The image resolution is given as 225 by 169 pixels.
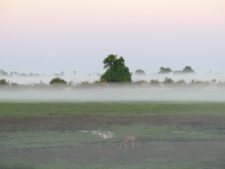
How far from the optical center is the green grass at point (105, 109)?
22.3m

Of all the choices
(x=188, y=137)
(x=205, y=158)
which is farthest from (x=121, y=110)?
(x=205, y=158)

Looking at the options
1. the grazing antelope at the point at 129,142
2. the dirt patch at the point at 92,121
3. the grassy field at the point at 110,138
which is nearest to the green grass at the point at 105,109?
the grassy field at the point at 110,138

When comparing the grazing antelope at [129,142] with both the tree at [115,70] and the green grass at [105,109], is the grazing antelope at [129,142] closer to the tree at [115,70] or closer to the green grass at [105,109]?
the green grass at [105,109]

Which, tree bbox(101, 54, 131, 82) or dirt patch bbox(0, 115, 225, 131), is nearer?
dirt patch bbox(0, 115, 225, 131)

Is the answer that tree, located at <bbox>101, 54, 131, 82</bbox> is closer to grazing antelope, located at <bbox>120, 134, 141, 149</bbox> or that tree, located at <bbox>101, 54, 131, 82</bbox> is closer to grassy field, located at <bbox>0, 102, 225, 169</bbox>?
grassy field, located at <bbox>0, 102, 225, 169</bbox>

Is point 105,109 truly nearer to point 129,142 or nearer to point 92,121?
point 92,121

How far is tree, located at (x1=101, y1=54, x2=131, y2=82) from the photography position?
28391mm

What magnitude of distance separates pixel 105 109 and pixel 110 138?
787cm

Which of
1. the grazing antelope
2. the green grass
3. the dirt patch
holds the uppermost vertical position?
the green grass

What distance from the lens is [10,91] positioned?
30234mm

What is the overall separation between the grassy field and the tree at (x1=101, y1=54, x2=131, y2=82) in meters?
3.88

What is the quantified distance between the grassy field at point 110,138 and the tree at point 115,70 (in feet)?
12.7

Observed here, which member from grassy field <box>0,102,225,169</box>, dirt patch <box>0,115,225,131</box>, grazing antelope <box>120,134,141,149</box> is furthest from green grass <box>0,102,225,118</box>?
grazing antelope <box>120,134,141,149</box>

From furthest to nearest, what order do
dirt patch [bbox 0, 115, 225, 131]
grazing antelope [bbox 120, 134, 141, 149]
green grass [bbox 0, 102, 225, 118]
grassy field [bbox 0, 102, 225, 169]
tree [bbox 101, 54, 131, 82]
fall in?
tree [bbox 101, 54, 131, 82], green grass [bbox 0, 102, 225, 118], dirt patch [bbox 0, 115, 225, 131], grazing antelope [bbox 120, 134, 141, 149], grassy field [bbox 0, 102, 225, 169]
